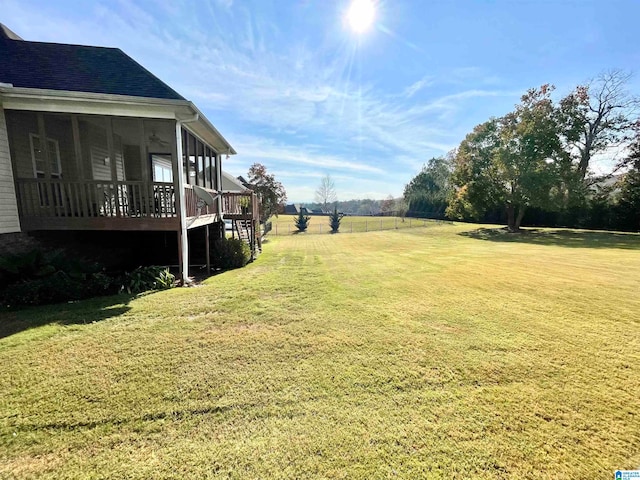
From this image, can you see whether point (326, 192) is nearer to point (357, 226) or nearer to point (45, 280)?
point (357, 226)

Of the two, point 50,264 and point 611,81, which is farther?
point 611,81

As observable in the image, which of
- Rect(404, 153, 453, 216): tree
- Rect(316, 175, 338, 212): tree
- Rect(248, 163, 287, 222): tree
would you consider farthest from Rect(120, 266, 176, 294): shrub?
Rect(316, 175, 338, 212): tree

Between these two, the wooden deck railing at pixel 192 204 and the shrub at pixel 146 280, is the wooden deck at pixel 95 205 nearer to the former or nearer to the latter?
the wooden deck railing at pixel 192 204

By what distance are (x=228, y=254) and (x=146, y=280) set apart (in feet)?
10.5

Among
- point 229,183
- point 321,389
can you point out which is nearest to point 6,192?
point 321,389

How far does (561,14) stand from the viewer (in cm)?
959

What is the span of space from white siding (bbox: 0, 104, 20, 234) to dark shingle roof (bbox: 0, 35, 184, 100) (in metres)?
1.20

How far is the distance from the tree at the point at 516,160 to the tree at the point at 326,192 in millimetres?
36817

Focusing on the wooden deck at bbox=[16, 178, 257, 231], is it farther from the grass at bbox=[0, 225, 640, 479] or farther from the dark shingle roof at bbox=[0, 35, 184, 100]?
the dark shingle roof at bbox=[0, 35, 184, 100]

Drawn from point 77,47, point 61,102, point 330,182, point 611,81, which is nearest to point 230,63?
point 77,47

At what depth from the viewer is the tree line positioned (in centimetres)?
2192

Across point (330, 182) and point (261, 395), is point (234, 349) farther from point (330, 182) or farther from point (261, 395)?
point (330, 182)

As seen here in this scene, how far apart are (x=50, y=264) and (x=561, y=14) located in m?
16.6

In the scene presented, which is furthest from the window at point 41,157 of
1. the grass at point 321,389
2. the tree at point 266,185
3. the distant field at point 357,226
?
the tree at point 266,185
